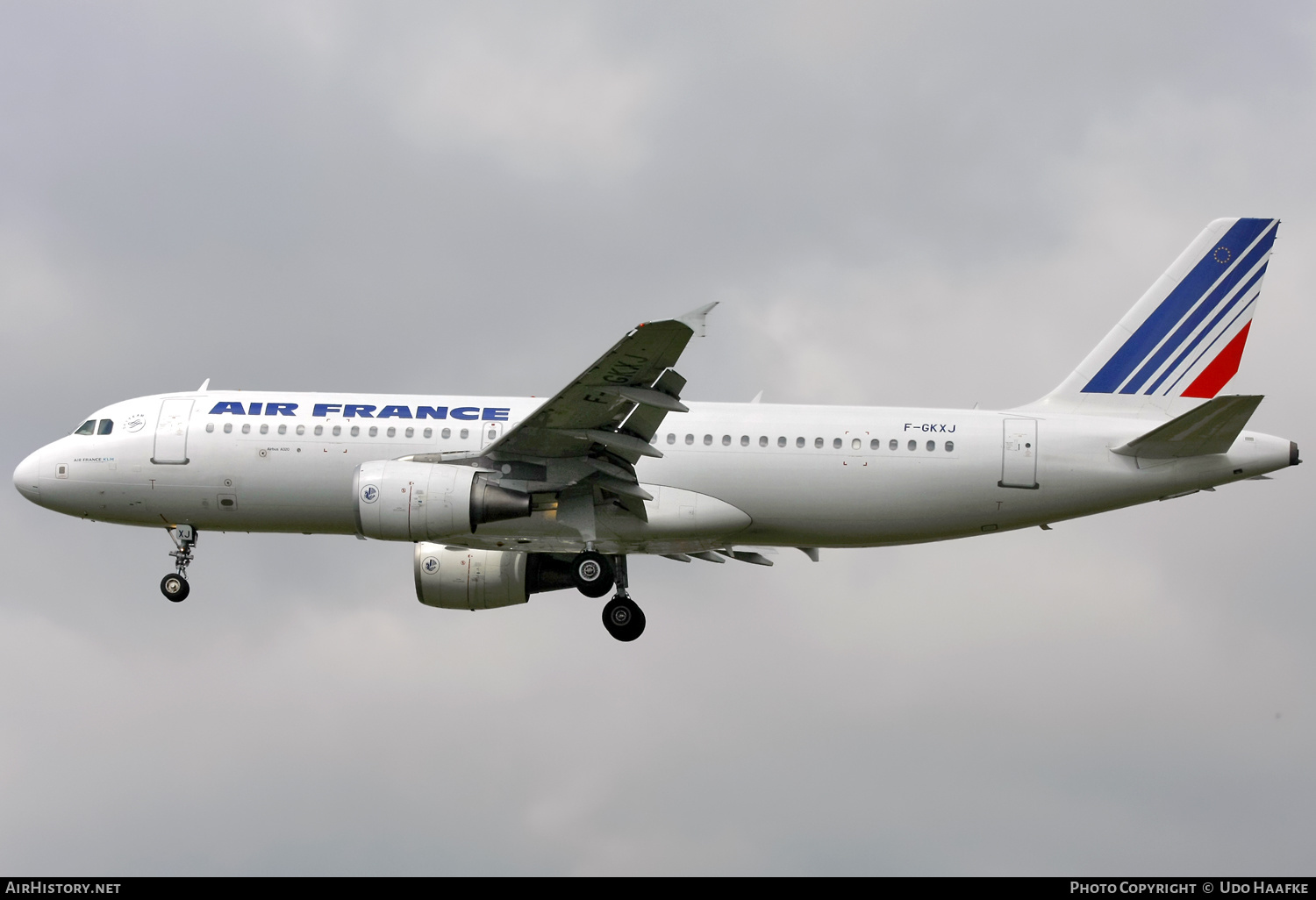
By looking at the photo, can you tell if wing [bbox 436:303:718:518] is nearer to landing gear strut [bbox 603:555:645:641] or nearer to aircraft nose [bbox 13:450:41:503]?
landing gear strut [bbox 603:555:645:641]

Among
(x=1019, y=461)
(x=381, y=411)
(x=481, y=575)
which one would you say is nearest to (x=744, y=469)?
(x=1019, y=461)

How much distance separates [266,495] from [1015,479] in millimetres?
17253

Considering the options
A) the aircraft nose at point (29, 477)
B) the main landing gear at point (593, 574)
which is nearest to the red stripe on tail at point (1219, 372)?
the main landing gear at point (593, 574)

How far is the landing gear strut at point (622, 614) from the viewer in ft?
A: 119

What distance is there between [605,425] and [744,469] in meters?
3.57

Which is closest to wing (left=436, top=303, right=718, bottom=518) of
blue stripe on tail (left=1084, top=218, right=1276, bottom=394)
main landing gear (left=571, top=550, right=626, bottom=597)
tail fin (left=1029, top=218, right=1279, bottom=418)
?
main landing gear (left=571, top=550, right=626, bottom=597)

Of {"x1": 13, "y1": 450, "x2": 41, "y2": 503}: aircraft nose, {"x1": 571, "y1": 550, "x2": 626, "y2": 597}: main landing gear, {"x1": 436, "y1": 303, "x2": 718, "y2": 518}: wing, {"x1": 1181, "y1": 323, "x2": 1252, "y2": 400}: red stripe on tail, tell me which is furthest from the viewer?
{"x1": 13, "y1": 450, "x2": 41, "y2": 503}: aircraft nose

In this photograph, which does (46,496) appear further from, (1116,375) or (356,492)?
(1116,375)

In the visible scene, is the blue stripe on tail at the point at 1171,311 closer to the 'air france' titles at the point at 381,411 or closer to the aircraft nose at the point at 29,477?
the 'air france' titles at the point at 381,411

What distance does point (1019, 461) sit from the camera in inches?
1355

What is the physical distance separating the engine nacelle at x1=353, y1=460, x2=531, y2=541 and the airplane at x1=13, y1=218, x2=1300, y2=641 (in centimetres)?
4

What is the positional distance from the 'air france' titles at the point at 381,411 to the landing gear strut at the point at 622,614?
15.1ft

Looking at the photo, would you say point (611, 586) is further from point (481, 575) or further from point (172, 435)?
point (172, 435)

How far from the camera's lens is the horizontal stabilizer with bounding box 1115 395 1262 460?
32.2 meters
